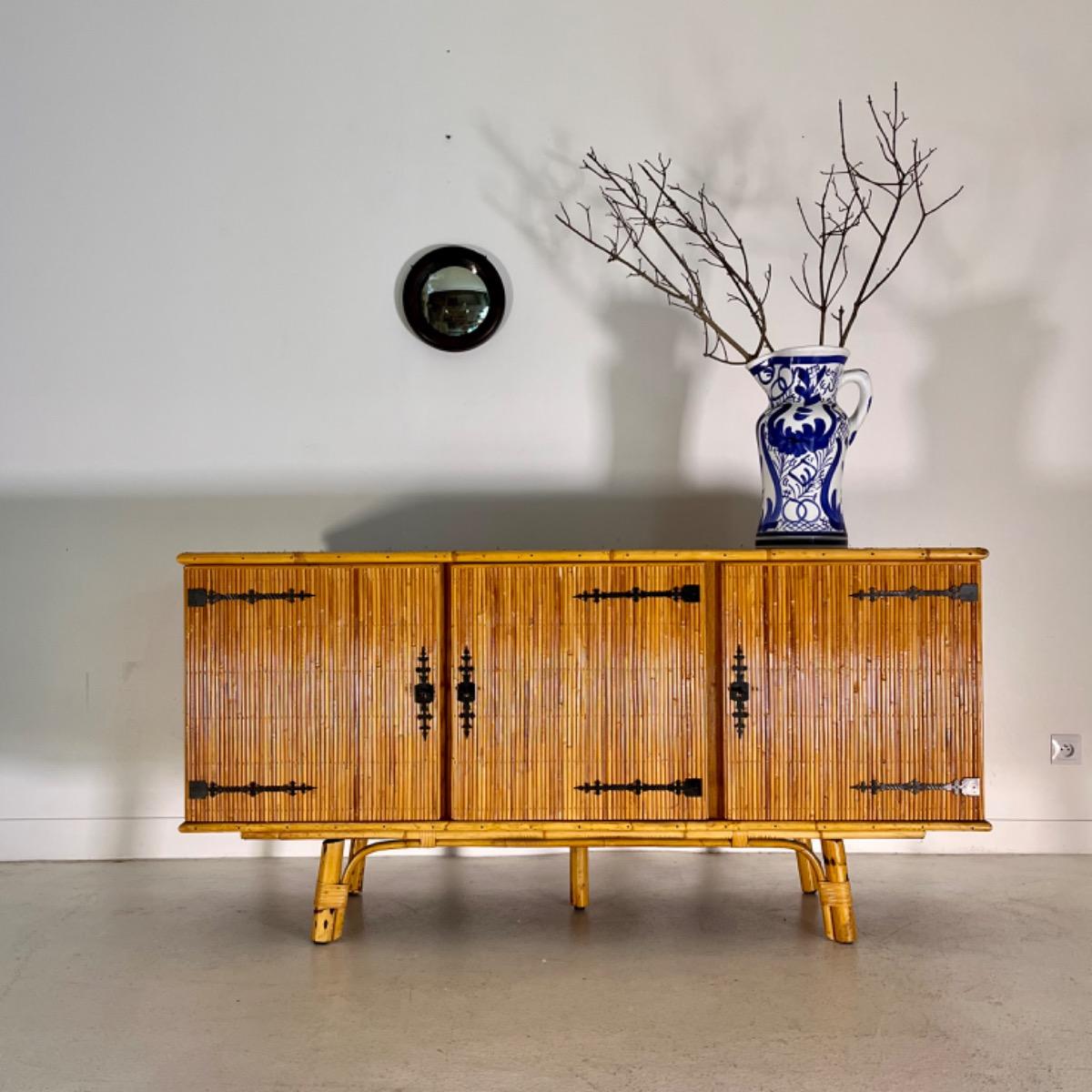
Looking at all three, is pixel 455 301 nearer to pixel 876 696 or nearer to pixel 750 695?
pixel 750 695

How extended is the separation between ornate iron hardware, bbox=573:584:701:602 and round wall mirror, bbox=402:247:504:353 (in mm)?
945

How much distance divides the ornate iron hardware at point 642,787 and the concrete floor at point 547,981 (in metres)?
0.29

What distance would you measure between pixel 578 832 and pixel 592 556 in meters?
0.50

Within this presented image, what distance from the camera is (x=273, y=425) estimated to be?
2686mm

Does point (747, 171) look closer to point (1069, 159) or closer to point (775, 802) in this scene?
point (1069, 159)

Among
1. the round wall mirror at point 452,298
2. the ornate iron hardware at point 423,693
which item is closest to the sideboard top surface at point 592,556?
the ornate iron hardware at point 423,693

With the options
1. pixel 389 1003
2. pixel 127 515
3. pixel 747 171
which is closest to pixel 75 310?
pixel 127 515

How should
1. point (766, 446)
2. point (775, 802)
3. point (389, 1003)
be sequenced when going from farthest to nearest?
1. point (766, 446)
2. point (775, 802)
3. point (389, 1003)

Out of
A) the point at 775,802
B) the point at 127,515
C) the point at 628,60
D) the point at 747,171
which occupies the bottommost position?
the point at 775,802

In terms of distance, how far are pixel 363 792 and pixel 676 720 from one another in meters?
0.59

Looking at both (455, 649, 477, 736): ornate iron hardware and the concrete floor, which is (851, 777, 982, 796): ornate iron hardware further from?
(455, 649, 477, 736): ornate iron hardware

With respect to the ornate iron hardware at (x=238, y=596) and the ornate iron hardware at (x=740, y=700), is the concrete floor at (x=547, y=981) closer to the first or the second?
the ornate iron hardware at (x=740, y=700)

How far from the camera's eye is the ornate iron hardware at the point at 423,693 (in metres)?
1.98

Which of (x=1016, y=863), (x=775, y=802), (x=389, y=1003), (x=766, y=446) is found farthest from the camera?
(x=1016, y=863)
